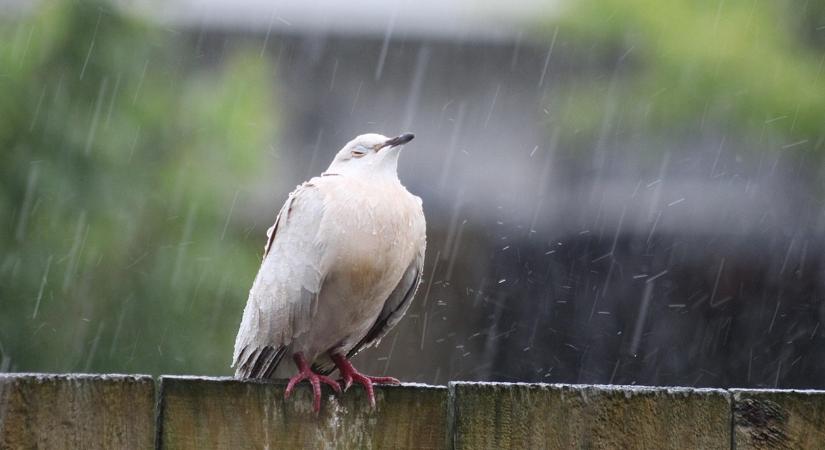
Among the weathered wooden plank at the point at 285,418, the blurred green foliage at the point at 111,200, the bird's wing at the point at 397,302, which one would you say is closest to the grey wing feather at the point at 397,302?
the bird's wing at the point at 397,302

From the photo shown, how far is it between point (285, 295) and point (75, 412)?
4.52ft

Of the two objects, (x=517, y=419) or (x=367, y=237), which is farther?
(x=367, y=237)

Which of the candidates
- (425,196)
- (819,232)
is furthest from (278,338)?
(425,196)

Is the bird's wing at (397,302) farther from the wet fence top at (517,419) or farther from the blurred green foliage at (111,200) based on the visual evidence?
the blurred green foliage at (111,200)

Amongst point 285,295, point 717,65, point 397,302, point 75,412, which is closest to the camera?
point 75,412

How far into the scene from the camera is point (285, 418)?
74.0 inches

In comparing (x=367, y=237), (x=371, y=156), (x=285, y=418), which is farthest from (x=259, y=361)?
(x=285, y=418)

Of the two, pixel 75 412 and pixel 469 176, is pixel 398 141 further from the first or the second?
pixel 469 176

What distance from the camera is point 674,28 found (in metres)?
10.0

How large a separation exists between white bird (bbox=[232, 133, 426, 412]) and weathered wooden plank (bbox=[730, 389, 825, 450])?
1.40m

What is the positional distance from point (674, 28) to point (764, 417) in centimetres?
866

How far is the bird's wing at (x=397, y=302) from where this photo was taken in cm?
335

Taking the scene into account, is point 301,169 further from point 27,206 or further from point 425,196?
point 27,206

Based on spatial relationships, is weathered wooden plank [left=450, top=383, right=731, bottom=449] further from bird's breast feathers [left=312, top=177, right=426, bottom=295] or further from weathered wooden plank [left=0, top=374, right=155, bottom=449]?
bird's breast feathers [left=312, top=177, right=426, bottom=295]
